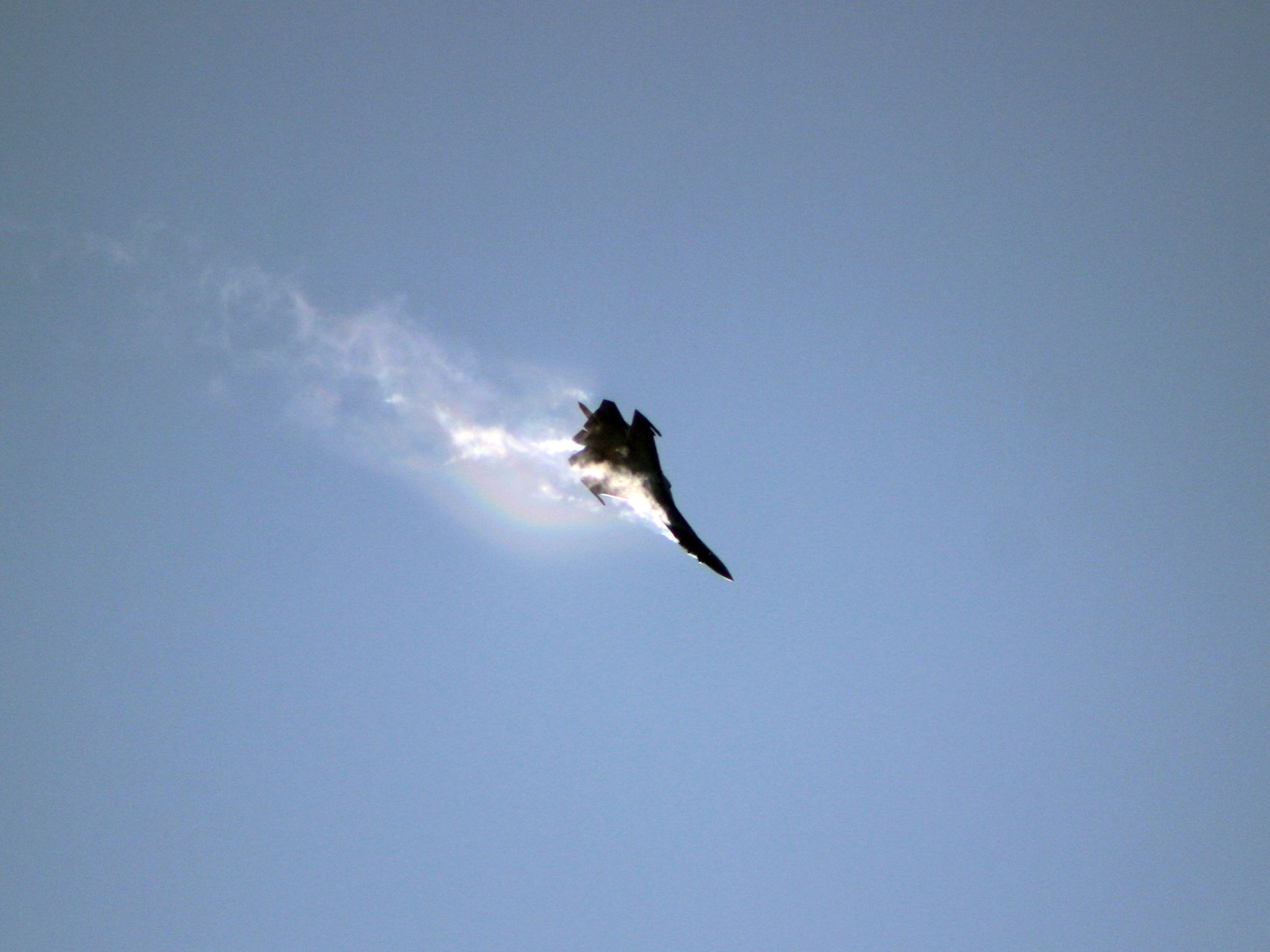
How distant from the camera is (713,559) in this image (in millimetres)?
36000

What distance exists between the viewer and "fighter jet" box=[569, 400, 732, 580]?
34188 millimetres

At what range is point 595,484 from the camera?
1375 inches

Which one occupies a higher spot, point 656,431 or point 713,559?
point 656,431

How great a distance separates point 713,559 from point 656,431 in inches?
251

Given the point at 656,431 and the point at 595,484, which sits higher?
the point at 656,431

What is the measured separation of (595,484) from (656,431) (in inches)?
137

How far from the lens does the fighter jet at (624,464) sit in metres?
34.2

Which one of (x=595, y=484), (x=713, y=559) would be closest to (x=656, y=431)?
(x=595, y=484)

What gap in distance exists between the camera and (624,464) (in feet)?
113

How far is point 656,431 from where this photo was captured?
34.1 meters

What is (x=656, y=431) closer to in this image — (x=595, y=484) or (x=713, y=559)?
(x=595, y=484)
